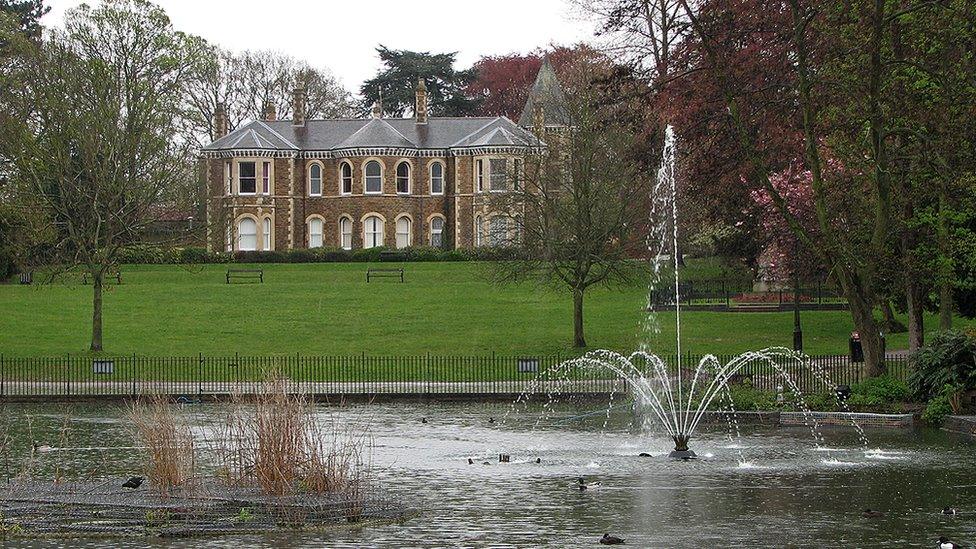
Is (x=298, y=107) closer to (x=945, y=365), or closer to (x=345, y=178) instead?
(x=345, y=178)

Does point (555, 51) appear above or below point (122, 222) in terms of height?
above

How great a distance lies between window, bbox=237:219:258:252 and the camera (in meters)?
84.6

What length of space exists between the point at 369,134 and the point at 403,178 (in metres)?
3.44

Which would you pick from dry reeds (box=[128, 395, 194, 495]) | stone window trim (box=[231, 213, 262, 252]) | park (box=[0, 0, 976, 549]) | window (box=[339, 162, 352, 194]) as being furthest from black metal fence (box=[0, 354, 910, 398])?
window (box=[339, 162, 352, 194])

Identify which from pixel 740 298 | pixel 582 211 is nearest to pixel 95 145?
pixel 582 211

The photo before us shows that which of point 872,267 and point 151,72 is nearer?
point 872,267

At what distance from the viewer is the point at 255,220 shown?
3334 inches

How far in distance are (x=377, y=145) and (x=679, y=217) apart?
33510mm

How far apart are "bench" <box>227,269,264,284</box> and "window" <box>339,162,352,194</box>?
17.3 metres

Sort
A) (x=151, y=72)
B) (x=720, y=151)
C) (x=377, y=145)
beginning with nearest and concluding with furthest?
(x=720, y=151) < (x=151, y=72) < (x=377, y=145)

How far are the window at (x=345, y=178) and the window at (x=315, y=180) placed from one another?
1.42 m

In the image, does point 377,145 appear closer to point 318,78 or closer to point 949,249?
point 318,78

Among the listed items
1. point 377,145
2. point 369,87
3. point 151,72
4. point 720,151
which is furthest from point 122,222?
point 369,87

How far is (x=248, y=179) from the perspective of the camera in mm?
84812
